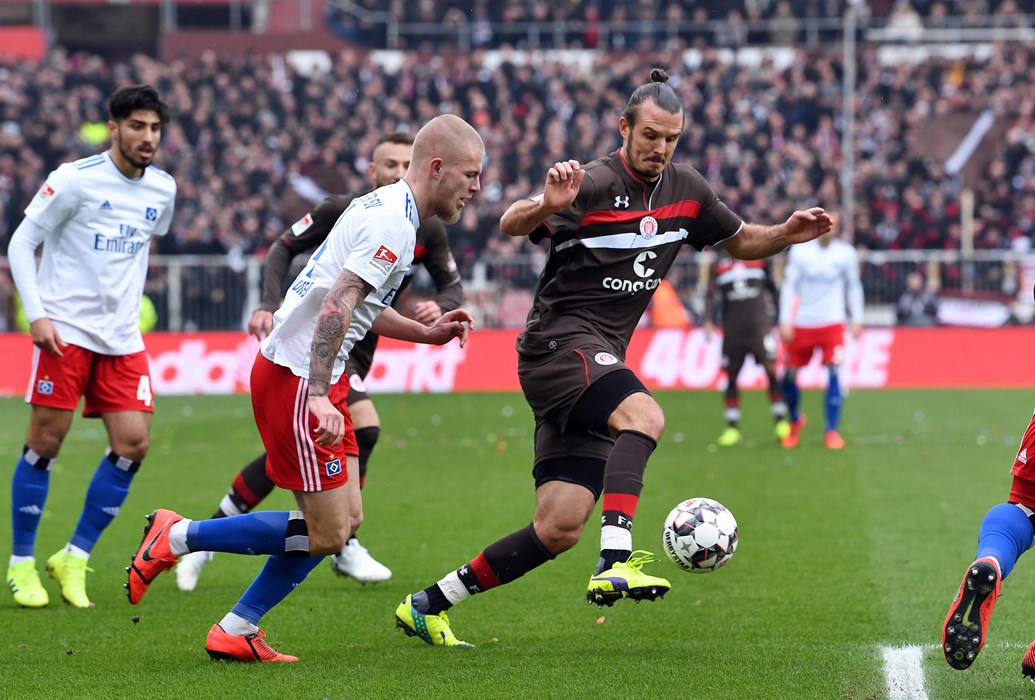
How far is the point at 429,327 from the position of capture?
5.51 m

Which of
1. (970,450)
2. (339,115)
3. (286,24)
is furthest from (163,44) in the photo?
(970,450)

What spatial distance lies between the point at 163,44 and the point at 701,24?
12.8 meters

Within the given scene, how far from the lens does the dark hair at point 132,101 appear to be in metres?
6.61

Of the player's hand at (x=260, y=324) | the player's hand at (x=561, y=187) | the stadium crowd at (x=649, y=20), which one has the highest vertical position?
the stadium crowd at (x=649, y=20)

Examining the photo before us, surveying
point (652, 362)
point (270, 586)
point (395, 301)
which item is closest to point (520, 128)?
point (652, 362)

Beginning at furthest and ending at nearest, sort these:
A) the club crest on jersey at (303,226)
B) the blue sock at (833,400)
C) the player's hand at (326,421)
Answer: the blue sock at (833,400) → the club crest on jersey at (303,226) → the player's hand at (326,421)

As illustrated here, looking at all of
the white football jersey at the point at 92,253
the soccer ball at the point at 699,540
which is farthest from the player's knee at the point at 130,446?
the soccer ball at the point at 699,540

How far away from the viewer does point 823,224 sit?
5.89 metres

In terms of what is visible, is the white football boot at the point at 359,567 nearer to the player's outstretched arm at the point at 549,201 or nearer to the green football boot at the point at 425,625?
the green football boot at the point at 425,625

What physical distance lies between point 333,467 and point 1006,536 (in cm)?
248

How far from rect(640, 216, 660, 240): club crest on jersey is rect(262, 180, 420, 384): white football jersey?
114 cm

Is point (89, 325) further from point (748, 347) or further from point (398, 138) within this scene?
point (748, 347)

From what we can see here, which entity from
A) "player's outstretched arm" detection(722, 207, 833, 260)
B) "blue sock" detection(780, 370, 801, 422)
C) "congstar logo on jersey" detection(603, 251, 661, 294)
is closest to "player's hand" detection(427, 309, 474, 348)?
"congstar logo on jersey" detection(603, 251, 661, 294)

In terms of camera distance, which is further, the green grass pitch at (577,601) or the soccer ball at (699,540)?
the soccer ball at (699,540)
